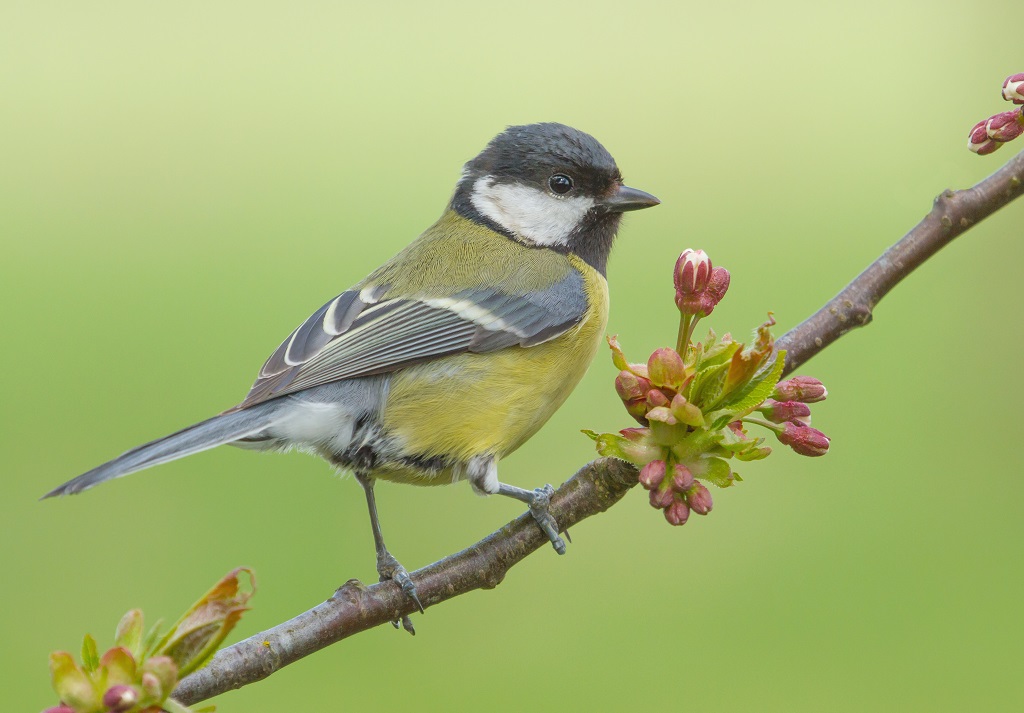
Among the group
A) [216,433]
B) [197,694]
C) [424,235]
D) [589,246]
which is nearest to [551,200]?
[589,246]

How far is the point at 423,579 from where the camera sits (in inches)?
68.7

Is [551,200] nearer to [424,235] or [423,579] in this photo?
[424,235]

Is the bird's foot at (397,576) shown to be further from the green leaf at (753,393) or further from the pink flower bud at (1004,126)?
the pink flower bud at (1004,126)

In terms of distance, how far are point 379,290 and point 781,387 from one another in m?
1.33

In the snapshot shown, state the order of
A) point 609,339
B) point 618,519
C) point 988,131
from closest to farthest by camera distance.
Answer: point 988,131 → point 609,339 → point 618,519

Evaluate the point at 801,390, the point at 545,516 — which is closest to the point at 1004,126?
the point at 801,390

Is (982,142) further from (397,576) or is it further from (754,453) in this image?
(397,576)

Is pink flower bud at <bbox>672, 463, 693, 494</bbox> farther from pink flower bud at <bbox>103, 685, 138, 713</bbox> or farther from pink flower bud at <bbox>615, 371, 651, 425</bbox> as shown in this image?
pink flower bud at <bbox>103, 685, 138, 713</bbox>

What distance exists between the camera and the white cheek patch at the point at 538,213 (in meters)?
2.76

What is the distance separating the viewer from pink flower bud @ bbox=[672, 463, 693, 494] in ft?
4.81

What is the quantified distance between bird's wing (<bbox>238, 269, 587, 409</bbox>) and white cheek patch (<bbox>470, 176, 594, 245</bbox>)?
0.19 m

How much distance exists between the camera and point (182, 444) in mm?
1854

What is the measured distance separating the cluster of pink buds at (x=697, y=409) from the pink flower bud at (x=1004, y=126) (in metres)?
0.39

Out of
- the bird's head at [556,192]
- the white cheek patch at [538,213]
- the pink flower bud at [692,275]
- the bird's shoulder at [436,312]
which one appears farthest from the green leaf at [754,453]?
the white cheek patch at [538,213]
